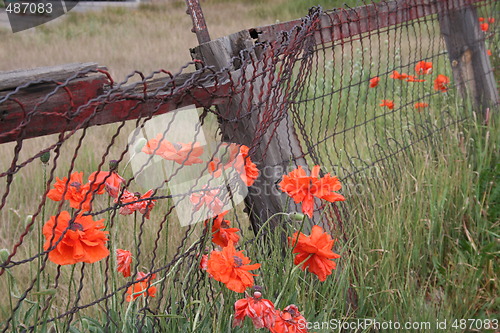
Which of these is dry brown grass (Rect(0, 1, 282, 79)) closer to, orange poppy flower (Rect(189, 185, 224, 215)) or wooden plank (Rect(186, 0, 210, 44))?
wooden plank (Rect(186, 0, 210, 44))

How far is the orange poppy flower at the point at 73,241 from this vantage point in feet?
3.15

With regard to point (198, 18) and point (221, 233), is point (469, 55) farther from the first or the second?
point (221, 233)

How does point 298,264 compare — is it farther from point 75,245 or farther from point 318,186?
point 75,245

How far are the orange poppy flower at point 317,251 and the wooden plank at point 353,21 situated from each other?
0.63 meters

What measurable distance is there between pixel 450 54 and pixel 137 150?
267 cm

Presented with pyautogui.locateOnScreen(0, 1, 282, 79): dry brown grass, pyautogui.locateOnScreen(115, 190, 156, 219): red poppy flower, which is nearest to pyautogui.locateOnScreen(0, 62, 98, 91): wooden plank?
pyautogui.locateOnScreen(115, 190, 156, 219): red poppy flower

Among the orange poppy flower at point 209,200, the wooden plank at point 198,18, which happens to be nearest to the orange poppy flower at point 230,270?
the orange poppy flower at point 209,200

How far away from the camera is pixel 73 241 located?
970 millimetres

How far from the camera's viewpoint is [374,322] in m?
1.71

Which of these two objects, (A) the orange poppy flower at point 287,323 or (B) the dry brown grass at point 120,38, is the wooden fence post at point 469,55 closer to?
(A) the orange poppy flower at point 287,323

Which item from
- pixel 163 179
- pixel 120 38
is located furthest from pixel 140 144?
pixel 120 38

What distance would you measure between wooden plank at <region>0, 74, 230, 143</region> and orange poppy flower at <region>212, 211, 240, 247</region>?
11.0 inches

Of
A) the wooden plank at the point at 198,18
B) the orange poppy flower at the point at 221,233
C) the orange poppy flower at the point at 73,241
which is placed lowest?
the orange poppy flower at the point at 221,233

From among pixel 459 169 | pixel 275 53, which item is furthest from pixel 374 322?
pixel 459 169
